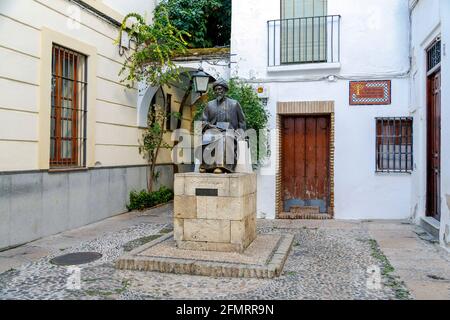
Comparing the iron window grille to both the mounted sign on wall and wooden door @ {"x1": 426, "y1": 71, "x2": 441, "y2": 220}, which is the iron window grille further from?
the mounted sign on wall

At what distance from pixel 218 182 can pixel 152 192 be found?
5256mm

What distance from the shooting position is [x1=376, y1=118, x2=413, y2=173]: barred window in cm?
844

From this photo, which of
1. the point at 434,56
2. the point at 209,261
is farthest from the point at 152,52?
the point at 209,261

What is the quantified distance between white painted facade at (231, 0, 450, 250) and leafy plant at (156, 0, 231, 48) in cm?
267

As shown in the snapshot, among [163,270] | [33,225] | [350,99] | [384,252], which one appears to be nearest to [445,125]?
[384,252]

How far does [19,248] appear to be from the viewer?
6.34 meters

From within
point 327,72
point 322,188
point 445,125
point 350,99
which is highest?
point 327,72

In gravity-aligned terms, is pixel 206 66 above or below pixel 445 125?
above

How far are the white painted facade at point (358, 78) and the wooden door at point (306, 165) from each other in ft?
1.09

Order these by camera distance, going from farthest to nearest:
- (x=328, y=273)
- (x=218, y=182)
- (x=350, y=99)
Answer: (x=350, y=99) < (x=218, y=182) < (x=328, y=273)

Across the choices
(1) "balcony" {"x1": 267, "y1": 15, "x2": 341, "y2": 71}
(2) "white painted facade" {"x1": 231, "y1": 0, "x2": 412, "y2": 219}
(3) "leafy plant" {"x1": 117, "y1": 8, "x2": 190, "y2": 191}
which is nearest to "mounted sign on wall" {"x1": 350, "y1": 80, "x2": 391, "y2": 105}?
(2) "white painted facade" {"x1": 231, "y1": 0, "x2": 412, "y2": 219}

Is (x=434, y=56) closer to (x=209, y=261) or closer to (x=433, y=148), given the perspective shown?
(x=433, y=148)

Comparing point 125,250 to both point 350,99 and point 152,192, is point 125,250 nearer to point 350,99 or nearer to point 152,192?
point 152,192

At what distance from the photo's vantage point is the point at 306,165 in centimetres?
908
